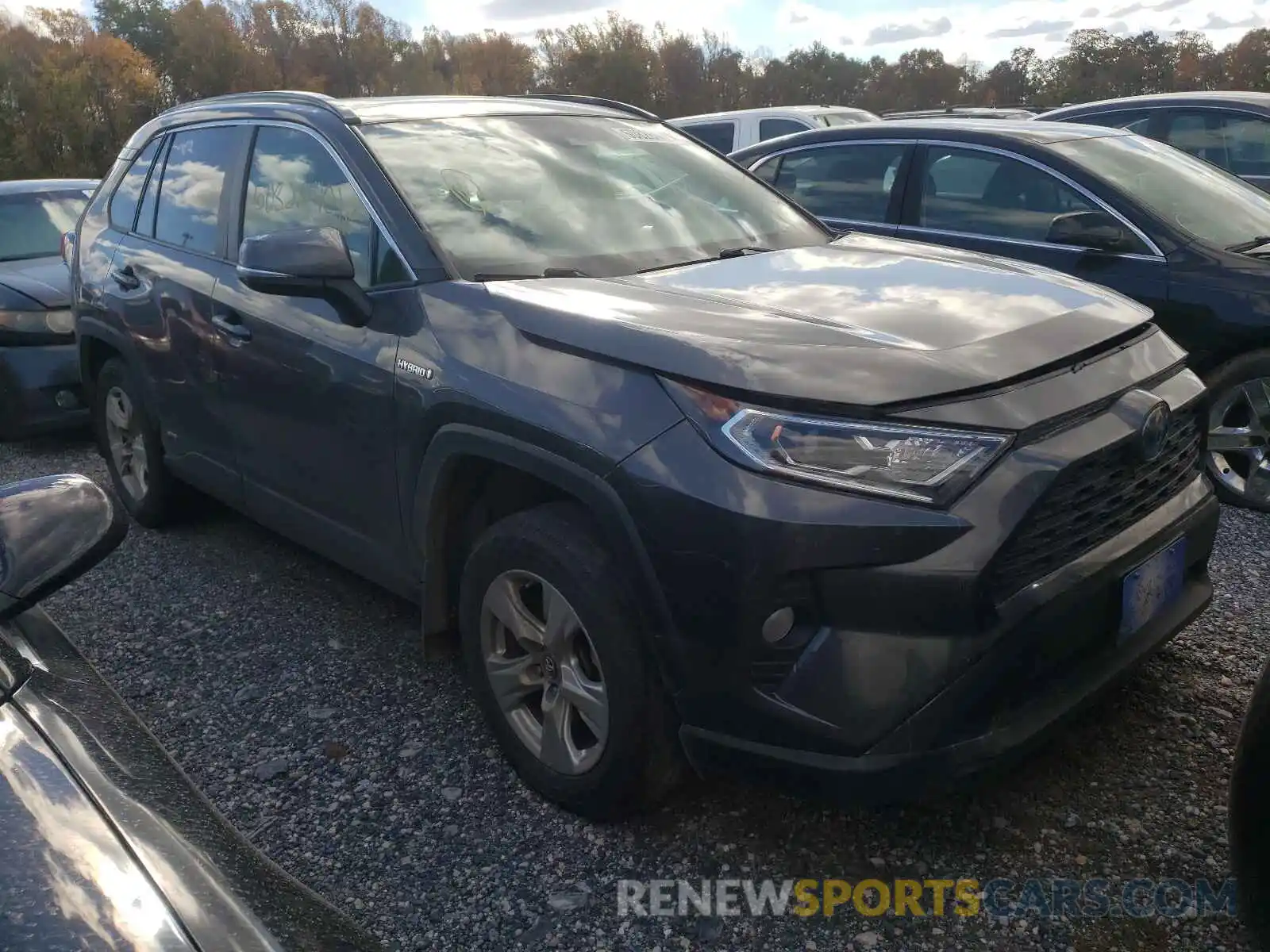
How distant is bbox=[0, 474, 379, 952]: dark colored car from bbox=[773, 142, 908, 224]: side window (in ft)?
15.2

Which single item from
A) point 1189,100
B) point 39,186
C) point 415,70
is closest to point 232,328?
point 39,186

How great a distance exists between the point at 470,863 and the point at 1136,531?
68.7 inches

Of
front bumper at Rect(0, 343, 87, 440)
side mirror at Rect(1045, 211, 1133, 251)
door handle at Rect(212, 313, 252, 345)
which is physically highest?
side mirror at Rect(1045, 211, 1133, 251)

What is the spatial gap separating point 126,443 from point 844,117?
31.5ft

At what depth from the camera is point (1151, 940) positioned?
2.24 m

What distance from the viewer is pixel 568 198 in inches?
129

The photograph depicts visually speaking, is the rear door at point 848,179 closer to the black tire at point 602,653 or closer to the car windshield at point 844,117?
the black tire at point 602,653

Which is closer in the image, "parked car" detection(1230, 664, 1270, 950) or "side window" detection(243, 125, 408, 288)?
"parked car" detection(1230, 664, 1270, 950)

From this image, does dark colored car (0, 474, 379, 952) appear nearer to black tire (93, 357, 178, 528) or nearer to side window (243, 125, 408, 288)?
side window (243, 125, 408, 288)

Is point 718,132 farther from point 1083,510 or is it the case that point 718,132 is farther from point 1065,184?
point 1083,510

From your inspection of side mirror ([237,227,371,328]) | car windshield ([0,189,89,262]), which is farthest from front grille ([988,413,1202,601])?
car windshield ([0,189,89,262])

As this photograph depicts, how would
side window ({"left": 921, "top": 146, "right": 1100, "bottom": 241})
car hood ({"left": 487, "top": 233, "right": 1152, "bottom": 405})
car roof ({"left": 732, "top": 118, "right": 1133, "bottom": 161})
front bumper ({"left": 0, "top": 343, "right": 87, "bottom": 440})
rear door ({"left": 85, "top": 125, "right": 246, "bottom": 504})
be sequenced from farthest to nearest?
front bumper ({"left": 0, "top": 343, "right": 87, "bottom": 440}) < car roof ({"left": 732, "top": 118, "right": 1133, "bottom": 161}) < side window ({"left": 921, "top": 146, "right": 1100, "bottom": 241}) < rear door ({"left": 85, "top": 125, "right": 246, "bottom": 504}) < car hood ({"left": 487, "top": 233, "right": 1152, "bottom": 405})

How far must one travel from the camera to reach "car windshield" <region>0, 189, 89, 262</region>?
24.0 feet

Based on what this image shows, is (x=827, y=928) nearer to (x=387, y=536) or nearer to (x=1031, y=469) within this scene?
(x=1031, y=469)
